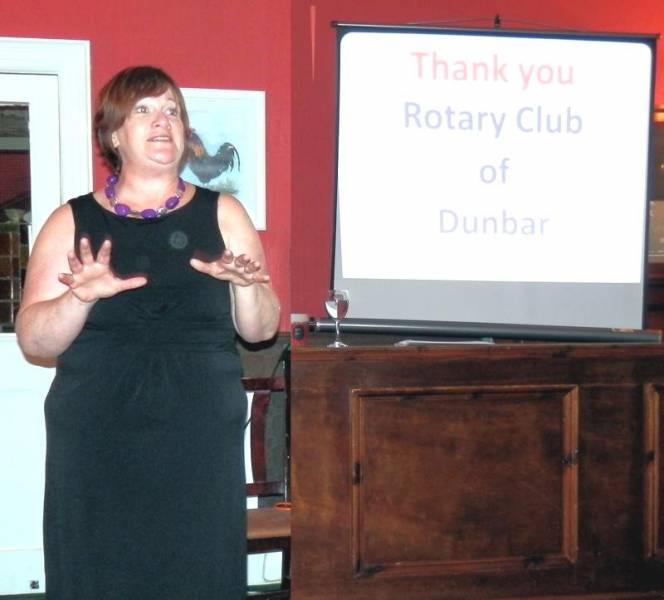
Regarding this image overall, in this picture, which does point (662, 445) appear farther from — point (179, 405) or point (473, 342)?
point (179, 405)

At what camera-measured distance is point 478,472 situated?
2.60m

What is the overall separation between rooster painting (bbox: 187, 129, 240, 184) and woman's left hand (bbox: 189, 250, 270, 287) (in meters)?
1.52

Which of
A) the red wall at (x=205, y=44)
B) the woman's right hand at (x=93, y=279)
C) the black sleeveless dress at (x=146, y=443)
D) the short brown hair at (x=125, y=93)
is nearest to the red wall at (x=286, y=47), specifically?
the red wall at (x=205, y=44)

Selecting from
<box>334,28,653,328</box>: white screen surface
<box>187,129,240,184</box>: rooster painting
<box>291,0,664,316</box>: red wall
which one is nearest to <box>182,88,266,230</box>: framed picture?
<box>187,129,240,184</box>: rooster painting

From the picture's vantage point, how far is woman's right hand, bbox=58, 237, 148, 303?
140 centimetres

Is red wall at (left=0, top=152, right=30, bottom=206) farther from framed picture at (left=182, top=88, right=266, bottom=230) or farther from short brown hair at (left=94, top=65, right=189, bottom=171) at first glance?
short brown hair at (left=94, top=65, right=189, bottom=171)

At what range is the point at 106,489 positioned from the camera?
1.53m

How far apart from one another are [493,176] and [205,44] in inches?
43.2

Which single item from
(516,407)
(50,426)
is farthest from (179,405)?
(516,407)

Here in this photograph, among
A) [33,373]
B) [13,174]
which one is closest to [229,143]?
[13,174]

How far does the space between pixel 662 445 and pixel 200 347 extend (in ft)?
5.72

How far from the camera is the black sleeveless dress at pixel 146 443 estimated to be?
153 cm

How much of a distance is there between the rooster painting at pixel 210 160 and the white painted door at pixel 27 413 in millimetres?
472

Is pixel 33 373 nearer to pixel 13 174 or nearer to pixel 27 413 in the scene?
pixel 27 413
